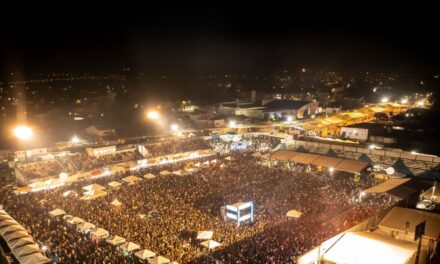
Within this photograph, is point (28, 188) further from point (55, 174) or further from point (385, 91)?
point (385, 91)

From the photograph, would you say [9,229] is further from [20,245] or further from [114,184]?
[114,184]

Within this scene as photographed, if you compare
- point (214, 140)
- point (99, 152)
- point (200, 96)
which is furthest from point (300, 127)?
point (200, 96)

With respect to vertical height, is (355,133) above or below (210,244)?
above

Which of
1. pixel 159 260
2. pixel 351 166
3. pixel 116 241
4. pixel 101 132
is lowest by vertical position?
pixel 159 260

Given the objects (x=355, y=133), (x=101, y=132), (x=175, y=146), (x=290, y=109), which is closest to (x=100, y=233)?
(x=175, y=146)

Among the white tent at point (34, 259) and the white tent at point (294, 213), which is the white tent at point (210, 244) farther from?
the white tent at point (34, 259)

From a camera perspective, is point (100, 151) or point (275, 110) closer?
point (100, 151)

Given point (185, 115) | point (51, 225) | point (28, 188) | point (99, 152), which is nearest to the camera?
point (51, 225)
